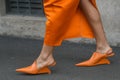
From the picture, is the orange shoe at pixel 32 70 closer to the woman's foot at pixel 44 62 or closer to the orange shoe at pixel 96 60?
the woman's foot at pixel 44 62

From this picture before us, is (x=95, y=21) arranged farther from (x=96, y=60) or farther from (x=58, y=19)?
(x=58, y=19)

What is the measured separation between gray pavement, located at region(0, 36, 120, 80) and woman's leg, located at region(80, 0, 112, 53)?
0.24m

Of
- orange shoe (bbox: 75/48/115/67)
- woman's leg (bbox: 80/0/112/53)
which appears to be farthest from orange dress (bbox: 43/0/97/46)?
orange shoe (bbox: 75/48/115/67)

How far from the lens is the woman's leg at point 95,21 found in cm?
564

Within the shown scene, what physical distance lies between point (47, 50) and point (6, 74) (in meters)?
0.54

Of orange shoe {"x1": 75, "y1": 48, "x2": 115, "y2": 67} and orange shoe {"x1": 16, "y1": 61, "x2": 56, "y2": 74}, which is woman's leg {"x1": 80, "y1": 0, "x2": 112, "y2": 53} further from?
orange shoe {"x1": 16, "y1": 61, "x2": 56, "y2": 74}

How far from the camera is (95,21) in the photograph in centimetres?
571

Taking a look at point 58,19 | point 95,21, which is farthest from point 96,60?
point 58,19

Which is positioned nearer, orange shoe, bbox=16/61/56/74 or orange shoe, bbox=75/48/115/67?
orange shoe, bbox=16/61/56/74

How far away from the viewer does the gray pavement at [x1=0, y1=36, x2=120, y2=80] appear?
5410mm

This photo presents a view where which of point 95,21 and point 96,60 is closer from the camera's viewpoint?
point 95,21

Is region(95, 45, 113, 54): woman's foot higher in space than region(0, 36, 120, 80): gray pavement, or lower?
higher

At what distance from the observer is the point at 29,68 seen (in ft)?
17.9

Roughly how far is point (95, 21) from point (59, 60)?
0.74 m
